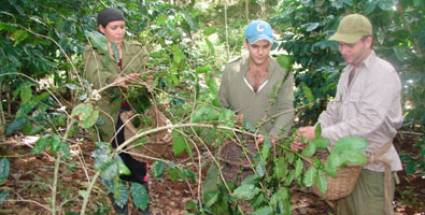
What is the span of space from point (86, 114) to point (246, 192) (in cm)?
63

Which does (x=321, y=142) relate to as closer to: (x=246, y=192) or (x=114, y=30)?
(x=246, y=192)

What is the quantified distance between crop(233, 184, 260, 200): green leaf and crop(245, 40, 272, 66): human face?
122cm

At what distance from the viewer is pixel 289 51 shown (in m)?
4.63

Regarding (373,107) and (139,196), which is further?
(373,107)

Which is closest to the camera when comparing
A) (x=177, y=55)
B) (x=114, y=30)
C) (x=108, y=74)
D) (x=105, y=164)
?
(x=105, y=164)

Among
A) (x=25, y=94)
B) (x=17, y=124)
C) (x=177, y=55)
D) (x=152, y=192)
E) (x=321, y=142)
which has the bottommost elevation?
(x=152, y=192)

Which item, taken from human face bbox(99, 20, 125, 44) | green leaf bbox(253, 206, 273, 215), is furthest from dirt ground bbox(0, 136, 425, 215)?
green leaf bbox(253, 206, 273, 215)

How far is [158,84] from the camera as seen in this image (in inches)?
114

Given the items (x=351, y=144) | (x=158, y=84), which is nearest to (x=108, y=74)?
(x=158, y=84)

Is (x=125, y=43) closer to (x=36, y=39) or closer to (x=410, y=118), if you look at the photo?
(x=36, y=39)

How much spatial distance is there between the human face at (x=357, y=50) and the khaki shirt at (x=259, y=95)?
59 centimetres

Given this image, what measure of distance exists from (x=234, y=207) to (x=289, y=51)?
114 inches

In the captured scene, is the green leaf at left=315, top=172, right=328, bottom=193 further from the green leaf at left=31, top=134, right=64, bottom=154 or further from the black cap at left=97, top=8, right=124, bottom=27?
the black cap at left=97, top=8, right=124, bottom=27

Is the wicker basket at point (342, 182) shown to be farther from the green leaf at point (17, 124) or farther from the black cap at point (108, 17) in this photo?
the black cap at point (108, 17)
